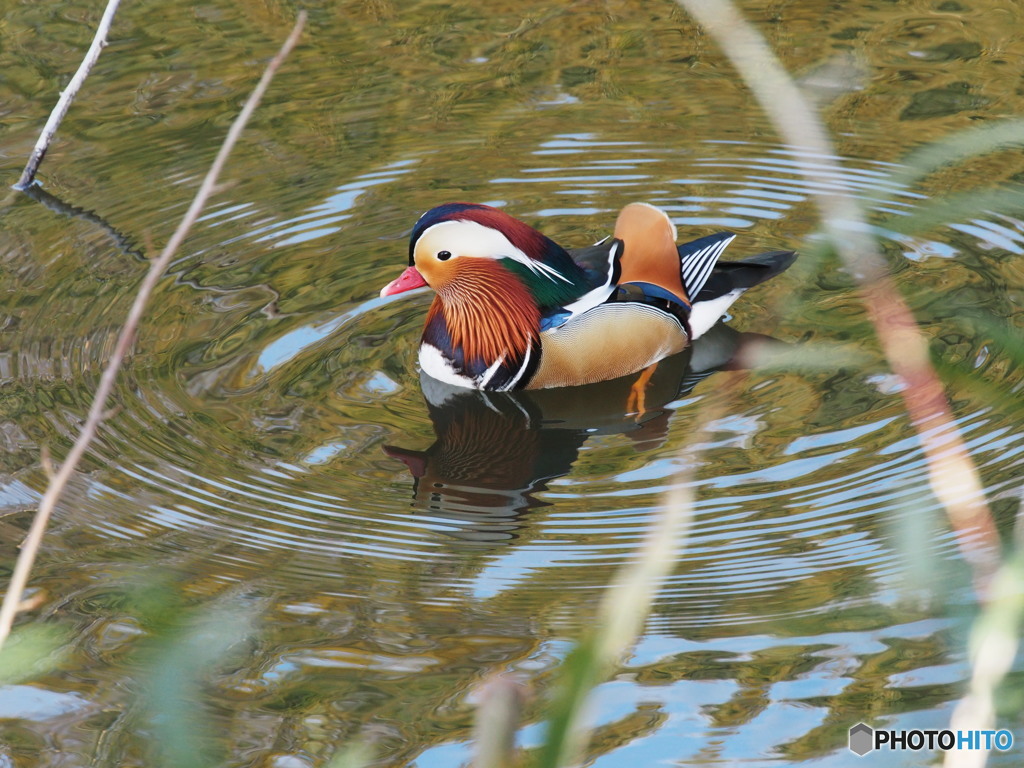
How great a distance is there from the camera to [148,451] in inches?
193

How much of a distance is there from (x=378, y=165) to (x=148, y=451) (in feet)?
8.75

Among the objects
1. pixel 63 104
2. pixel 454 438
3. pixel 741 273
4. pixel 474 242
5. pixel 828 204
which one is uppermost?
pixel 63 104

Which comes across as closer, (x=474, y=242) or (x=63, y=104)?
(x=474, y=242)

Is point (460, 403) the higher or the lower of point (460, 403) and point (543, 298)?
the lower

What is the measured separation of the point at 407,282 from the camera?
552cm

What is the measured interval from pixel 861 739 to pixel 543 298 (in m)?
2.78

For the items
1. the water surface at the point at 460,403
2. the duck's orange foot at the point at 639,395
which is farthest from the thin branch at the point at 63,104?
the duck's orange foot at the point at 639,395

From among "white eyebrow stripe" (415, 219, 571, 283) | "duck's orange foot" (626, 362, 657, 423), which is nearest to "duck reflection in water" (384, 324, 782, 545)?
"duck's orange foot" (626, 362, 657, 423)

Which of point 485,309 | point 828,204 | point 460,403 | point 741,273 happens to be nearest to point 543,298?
point 485,309

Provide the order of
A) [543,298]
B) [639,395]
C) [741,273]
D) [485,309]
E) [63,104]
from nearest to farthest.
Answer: [639,395] → [543,298] → [485,309] → [741,273] → [63,104]

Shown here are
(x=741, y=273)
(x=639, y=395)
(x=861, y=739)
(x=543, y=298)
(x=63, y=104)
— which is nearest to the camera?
(x=861, y=739)

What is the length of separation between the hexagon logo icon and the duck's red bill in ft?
9.42

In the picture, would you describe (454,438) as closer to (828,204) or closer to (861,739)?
Result: (861,739)

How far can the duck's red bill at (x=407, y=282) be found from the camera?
5.46 m
